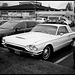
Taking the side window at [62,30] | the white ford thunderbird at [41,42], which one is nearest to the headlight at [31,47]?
the white ford thunderbird at [41,42]

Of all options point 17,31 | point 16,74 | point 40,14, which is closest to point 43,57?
point 16,74

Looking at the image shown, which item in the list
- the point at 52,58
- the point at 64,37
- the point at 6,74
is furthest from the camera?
the point at 64,37

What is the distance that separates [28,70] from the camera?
3562mm

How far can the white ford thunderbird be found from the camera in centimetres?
411

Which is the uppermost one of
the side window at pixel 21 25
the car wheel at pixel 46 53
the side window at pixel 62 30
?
the side window at pixel 21 25

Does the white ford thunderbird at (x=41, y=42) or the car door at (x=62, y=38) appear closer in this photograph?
the white ford thunderbird at (x=41, y=42)

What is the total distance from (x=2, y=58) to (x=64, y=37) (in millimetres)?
2944

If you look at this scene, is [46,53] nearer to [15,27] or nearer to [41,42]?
[41,42]

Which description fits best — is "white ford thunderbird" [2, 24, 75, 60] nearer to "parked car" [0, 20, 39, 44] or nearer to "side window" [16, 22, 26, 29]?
"parked car" [0, 20, 39, 44]

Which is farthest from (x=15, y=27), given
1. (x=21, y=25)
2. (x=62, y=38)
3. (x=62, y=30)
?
(x=62, y=38)

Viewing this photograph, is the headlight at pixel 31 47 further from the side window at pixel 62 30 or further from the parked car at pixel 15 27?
the parked car at pixel 15 27

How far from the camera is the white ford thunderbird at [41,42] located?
4.11 metres

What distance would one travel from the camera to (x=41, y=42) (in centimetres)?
420

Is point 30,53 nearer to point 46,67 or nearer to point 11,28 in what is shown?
point 46,67
